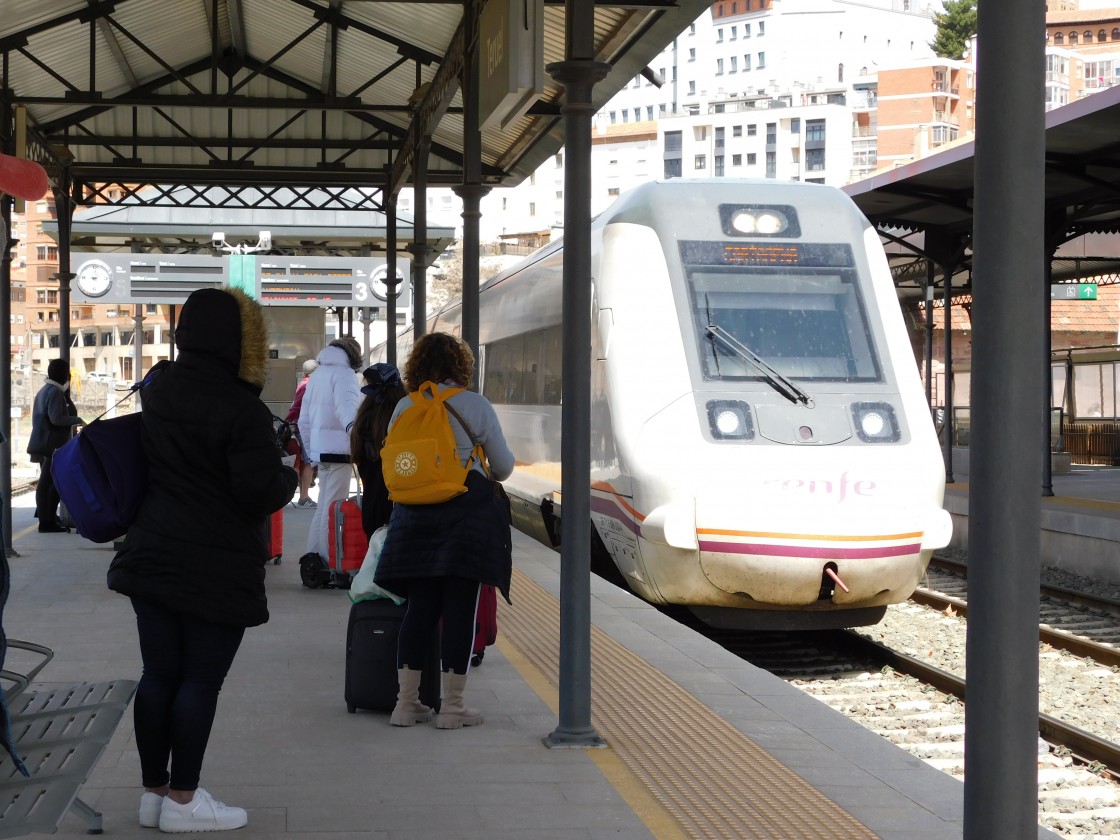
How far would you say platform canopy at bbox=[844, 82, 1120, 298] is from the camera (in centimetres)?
1323

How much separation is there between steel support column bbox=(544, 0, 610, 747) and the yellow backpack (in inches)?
17.5

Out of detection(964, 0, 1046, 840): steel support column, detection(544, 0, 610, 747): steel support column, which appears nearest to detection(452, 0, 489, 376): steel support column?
detection(544, 0, 610, 747): steel support column

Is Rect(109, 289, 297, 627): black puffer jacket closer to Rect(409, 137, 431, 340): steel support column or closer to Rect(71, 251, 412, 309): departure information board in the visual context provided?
Rect(409, 137, 431, 340): steel support column

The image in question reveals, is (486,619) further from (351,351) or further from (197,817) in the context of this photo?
(351,351)

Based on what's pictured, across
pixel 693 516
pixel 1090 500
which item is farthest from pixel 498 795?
pixel 1090 500

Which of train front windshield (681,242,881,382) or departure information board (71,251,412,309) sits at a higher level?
departure information board (71,251,412,309)

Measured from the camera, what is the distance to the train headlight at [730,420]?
9188 millimetres

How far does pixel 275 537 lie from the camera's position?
36.6 feet

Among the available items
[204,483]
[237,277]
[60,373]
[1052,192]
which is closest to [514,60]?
[204,483]

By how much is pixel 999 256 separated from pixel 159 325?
101977 millimetres

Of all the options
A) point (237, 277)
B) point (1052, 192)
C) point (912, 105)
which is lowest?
point (237, 277)

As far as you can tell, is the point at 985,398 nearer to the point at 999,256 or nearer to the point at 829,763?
the point at 999,256

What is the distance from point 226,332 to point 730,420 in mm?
5360

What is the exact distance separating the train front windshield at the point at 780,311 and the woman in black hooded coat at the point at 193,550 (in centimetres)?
559
